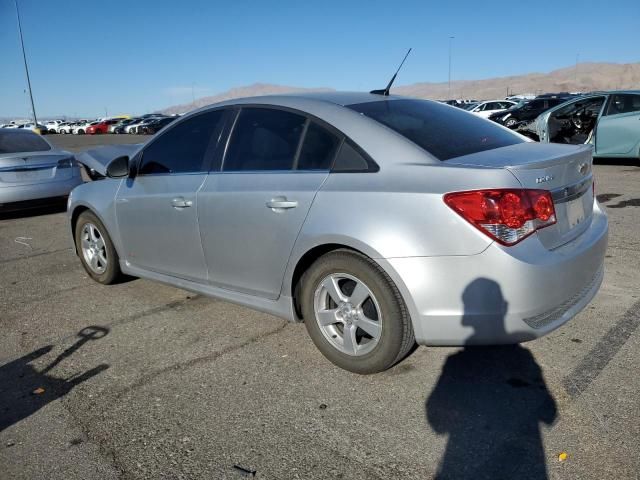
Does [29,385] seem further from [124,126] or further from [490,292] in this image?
[124,126]

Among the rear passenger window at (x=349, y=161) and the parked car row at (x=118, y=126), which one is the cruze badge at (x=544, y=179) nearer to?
the rear passenger window at (x=349, y=161)

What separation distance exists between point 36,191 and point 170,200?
17.9 feet

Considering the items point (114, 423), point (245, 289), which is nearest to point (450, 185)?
point (245, 289)

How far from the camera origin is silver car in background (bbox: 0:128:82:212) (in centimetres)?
811

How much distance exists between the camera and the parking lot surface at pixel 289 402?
241 centimetres

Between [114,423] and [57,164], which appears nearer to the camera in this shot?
[114,423]

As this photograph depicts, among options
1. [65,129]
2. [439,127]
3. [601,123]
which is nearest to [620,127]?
[601,123]

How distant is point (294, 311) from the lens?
11.1 ft

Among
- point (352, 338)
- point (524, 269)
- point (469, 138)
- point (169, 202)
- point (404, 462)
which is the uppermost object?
point (469, 138)

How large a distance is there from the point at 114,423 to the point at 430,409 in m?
1.58

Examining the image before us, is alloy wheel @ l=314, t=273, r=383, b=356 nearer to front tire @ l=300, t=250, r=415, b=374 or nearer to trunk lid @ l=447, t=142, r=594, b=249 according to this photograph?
front tire @ l=300, t=250, r=415, b=374

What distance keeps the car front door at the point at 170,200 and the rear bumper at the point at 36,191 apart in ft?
15.1

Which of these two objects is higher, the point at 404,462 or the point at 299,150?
→ the point at 299,150

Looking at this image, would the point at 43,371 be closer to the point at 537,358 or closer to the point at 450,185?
the point at 450,185
